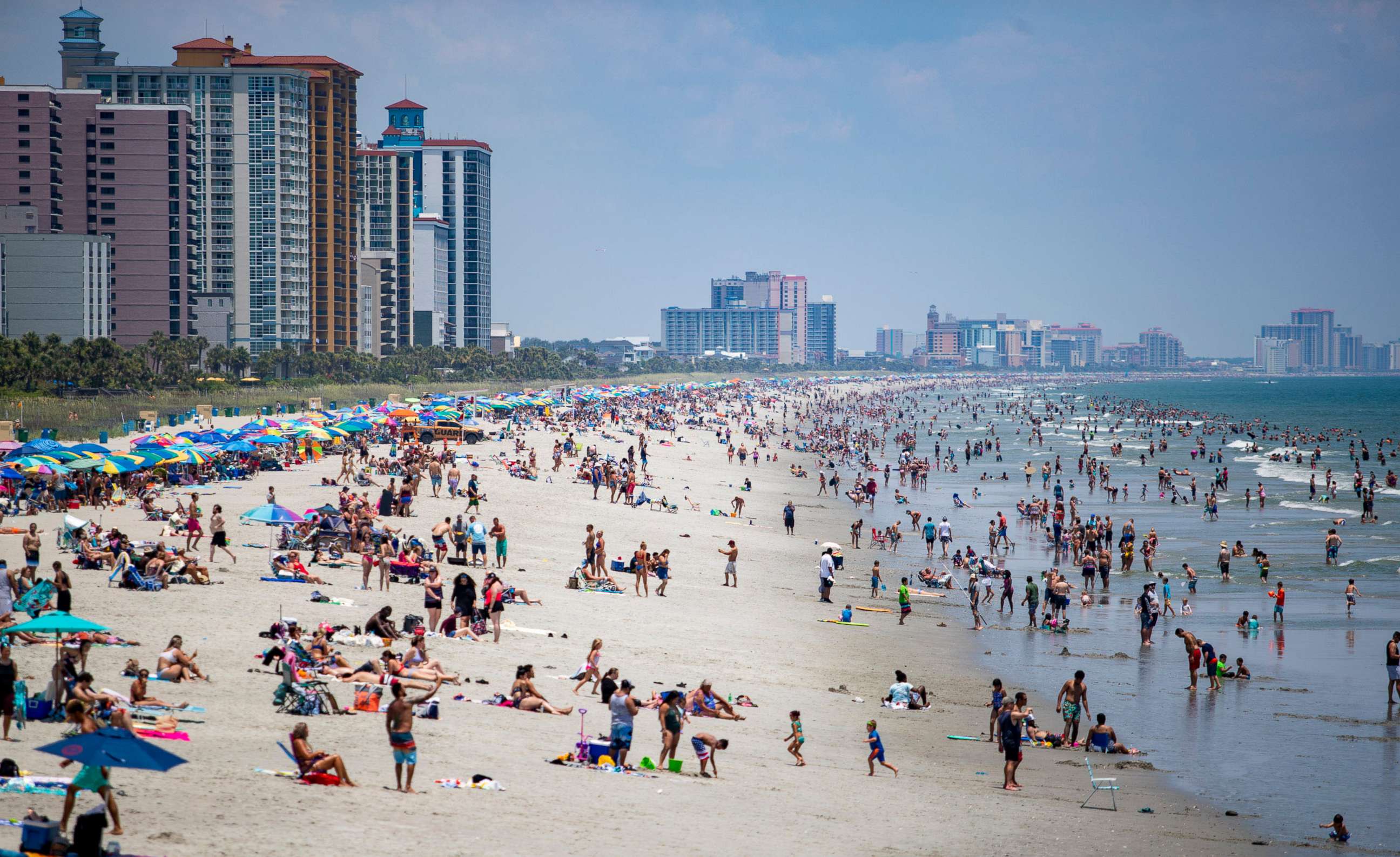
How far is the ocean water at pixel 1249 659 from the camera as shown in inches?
580

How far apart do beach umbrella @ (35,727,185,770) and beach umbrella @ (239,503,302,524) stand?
40.5 feet

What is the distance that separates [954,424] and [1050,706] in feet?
312

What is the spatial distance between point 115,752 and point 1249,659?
19922 mm

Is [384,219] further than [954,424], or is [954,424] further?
[384,219]

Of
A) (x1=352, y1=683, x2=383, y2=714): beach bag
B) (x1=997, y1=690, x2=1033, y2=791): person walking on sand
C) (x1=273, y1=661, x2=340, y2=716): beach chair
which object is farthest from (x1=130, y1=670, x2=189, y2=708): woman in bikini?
(x1=997, y1=690, x2=1033, y2=791): person walking on sand

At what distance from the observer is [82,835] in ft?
26.4

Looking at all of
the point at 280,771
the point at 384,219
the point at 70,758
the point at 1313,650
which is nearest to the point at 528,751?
the point at 280,771

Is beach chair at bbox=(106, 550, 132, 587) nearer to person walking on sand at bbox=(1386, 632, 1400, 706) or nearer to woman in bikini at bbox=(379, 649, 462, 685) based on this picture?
woman in bikini at bbox=(379, 649, 462, 685)

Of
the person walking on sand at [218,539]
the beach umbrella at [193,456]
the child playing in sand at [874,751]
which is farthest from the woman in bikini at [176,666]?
the beach umbrella at [193,456]

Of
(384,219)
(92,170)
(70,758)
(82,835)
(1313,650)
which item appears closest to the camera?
(82,835)

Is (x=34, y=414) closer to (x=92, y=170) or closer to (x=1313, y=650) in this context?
(x=1313, y=650)

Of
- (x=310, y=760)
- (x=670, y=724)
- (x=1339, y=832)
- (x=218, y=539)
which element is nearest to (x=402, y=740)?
(x=310, y=760)

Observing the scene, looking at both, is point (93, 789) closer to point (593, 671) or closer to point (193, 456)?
point (593, 671)

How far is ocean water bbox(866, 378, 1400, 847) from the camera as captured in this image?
48.3 feet
